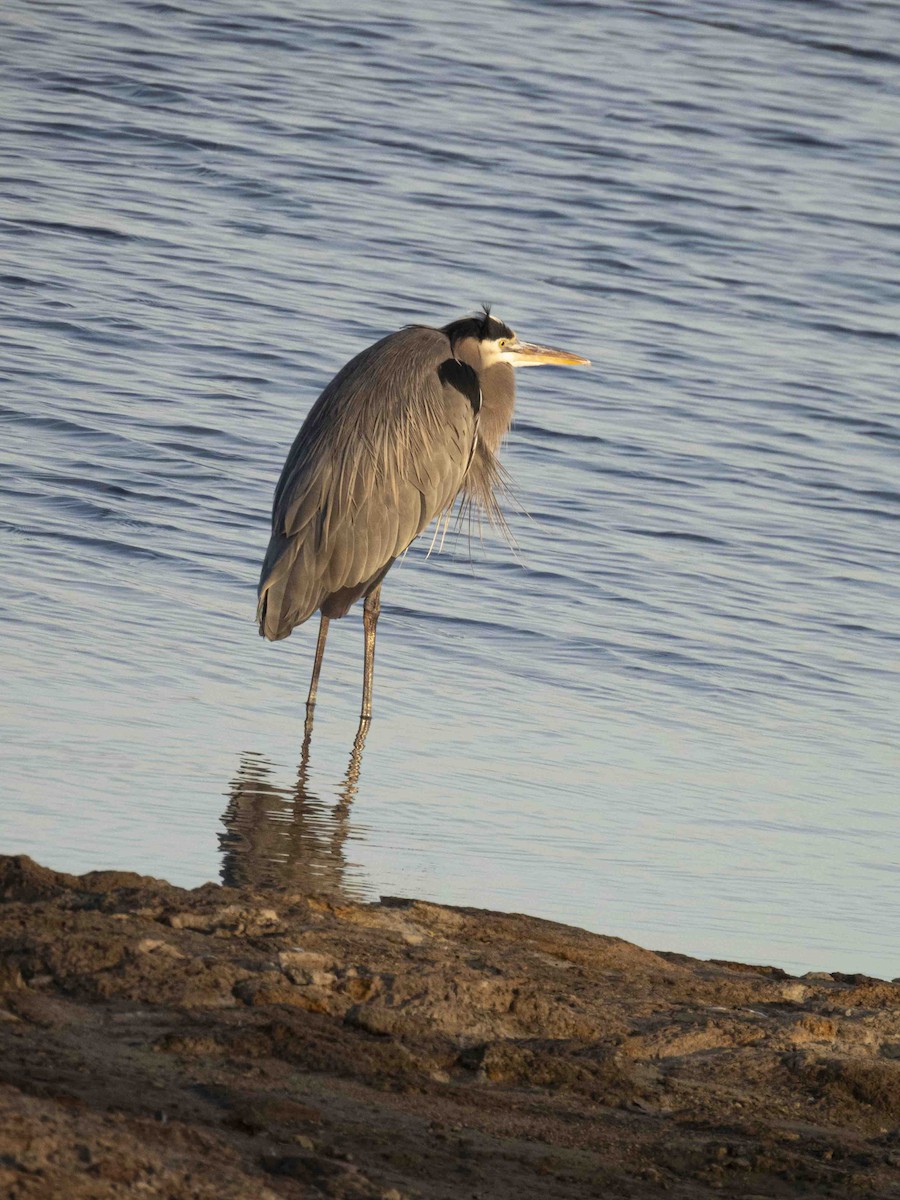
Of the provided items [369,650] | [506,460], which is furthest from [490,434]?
[506,460]

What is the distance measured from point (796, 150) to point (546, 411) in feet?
34.6

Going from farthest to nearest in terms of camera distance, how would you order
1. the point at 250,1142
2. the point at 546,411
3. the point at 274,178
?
the point at 274,178 → the point at 546,411 → the point at 250,1142

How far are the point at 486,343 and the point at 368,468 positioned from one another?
2.91 feet

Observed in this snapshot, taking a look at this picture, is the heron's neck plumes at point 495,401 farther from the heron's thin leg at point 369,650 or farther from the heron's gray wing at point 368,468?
the heron's thin leg at point 369,650

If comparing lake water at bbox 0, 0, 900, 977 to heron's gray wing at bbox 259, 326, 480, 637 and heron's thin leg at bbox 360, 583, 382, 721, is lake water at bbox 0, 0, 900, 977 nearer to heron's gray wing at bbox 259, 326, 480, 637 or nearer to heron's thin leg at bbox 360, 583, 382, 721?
heron's thin leg at bbox 360, 583, 382, 721

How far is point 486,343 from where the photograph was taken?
8586 mm

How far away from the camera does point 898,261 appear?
18.8m

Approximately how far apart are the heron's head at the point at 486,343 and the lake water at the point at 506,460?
126 cm

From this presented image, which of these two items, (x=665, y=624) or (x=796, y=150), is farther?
(x=796, y=150)

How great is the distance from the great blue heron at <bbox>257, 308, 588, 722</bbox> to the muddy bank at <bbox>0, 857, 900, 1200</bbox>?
3.22 metres

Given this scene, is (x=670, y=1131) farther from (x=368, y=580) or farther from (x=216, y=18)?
(x=216, y=18)

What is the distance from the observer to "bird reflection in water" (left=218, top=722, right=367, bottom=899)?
5.41 meters

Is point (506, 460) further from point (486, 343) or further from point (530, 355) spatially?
point (486, 343)

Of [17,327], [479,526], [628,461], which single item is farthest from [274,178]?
[479,526]
